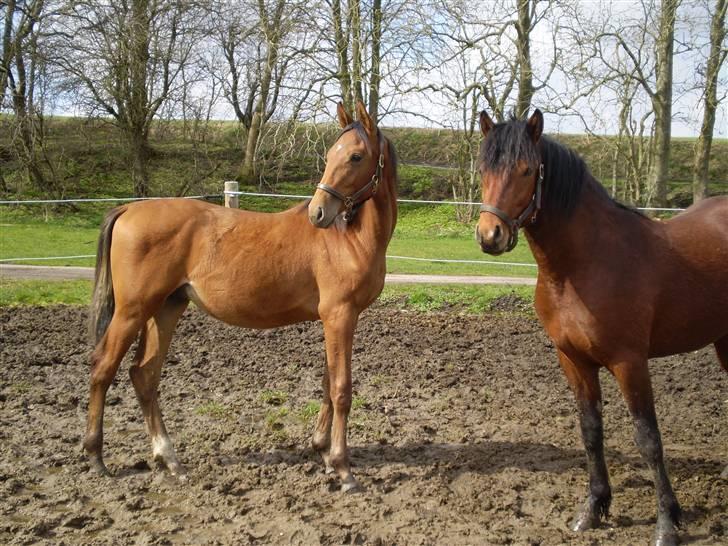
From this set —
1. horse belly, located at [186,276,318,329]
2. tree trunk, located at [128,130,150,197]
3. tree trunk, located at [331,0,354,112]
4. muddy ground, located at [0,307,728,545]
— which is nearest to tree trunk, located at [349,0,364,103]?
tree trunk, located at [331,0,354,112]

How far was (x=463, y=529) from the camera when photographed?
11.4 feet

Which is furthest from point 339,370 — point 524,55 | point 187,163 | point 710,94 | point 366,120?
point 187,163

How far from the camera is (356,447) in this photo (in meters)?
4.80

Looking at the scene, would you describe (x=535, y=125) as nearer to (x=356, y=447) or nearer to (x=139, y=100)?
(x=356, y=447)

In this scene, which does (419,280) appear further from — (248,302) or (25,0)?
(25,0)

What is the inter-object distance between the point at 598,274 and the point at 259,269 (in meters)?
2.14

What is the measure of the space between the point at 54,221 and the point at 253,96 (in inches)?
378

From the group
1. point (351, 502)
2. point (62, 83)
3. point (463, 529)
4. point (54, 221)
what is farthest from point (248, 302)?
point (62, 83)

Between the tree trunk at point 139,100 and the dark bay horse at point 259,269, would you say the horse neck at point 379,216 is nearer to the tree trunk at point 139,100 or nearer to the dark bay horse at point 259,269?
the dark bay horse at point 259,269

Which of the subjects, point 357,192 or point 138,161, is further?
point 138,161

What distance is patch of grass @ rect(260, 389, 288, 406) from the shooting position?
223 inches

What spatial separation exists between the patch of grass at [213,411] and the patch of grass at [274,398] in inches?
14.8

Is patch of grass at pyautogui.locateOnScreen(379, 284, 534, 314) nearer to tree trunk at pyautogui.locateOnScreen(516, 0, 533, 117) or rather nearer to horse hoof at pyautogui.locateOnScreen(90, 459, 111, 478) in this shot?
horse hoof at pyautogui.locateOnScreen(90, 459, 111, 478)

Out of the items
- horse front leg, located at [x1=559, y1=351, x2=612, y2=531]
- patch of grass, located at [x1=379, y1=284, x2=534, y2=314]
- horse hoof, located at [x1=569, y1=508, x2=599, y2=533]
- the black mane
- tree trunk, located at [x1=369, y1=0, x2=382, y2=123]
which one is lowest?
patch of grass, located at [x1=379, y1=284, x2=534, y2=314]
